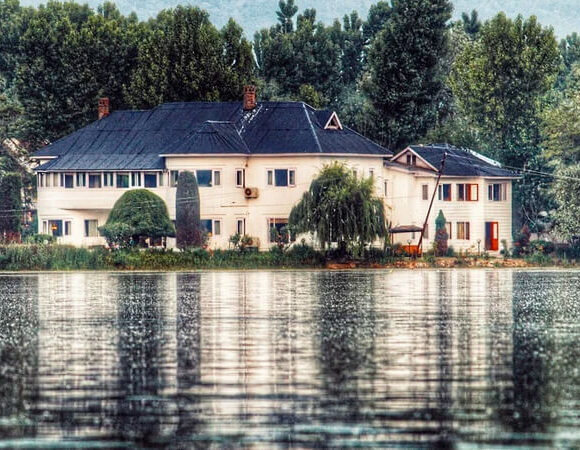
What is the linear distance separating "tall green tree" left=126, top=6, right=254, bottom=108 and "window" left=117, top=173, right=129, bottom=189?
13674 millimetres

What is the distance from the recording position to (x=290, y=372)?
33.4 metres

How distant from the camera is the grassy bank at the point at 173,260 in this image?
93938 mm

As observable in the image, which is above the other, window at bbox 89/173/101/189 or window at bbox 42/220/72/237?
window at bbox 89/173/101/189

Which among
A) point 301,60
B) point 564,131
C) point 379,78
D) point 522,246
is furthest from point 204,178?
point 301,60

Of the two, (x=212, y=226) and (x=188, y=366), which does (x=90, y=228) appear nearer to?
(x=212, y=226)

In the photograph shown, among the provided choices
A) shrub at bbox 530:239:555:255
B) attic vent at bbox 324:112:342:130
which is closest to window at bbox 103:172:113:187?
attic vent at bbox 324:112:342:130

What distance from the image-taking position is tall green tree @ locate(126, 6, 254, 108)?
120m

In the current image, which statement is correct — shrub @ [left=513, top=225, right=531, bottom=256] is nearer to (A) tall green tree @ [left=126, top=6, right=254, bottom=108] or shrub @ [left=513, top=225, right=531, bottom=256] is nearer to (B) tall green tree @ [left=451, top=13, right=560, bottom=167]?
(B) tall green tree @ [left=451, top=13, right=560, bottom=167]

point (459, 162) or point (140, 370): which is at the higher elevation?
point (459, 162)

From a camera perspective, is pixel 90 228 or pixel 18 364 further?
pixel 90 228

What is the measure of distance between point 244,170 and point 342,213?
13.4m

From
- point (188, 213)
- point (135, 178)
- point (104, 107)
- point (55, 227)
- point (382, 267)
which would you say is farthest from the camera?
point (104, 107)

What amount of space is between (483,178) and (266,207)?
1663 centimetres

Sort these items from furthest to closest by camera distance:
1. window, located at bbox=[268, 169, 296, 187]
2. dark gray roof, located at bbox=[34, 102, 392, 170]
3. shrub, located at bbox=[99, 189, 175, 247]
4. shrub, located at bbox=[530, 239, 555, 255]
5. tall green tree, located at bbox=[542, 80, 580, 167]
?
1. dark gray roof, located at bbox=[34, 102, 392, 170]
2. window, located at bbox=[268, 169, 296, 187]
3. tall green tree, located at bbox=[542, 80, 580, 167]
4. shrub, located at bbox=[530, 239, 555, 255]
5. shrub, located at bbox=[99, 189, 175, 247]
